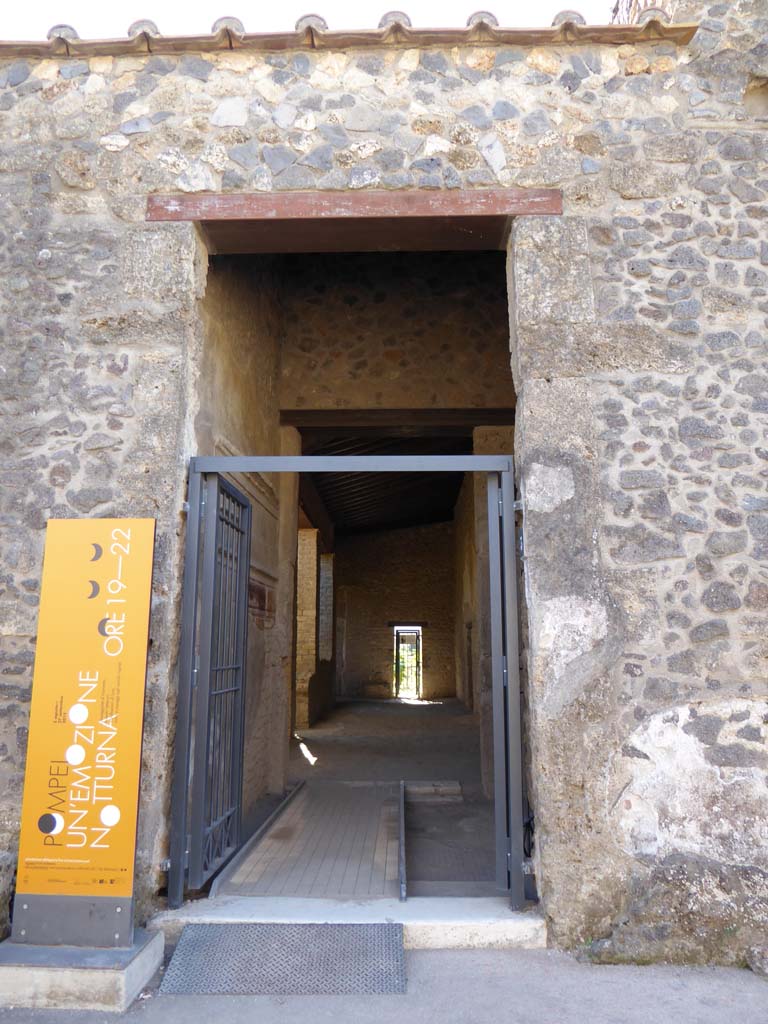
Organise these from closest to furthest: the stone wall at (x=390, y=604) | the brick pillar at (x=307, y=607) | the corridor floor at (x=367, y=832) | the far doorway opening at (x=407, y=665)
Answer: the corridor floor at (x=367, y=832) < the brick pillar at (x=307, y=607) < the stone wall at (x=390, y=604) < the far doorway opening at (x=407, y=665)

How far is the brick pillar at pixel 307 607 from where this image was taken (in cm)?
1172

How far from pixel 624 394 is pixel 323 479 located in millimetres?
7526

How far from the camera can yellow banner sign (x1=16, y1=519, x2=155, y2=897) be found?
9.78ft

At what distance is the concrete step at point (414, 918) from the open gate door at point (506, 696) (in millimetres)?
150

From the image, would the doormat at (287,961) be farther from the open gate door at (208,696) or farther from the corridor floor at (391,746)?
the corridor floor at (391,746)

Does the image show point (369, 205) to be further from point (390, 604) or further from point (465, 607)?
point (390, 604)

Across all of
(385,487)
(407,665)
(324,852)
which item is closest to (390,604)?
(407,665)

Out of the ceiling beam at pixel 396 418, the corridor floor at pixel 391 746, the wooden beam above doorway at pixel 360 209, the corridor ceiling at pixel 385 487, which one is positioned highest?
the corridor ceiling at pixel 385 487

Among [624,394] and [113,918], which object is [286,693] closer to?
[113,918]

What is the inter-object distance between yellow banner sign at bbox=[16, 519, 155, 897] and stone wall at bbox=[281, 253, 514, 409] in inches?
121

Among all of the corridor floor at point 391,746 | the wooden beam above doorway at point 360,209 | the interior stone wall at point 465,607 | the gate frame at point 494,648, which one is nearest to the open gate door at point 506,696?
the gate frame at point 494,648

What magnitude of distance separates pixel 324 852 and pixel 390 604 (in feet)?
44.9

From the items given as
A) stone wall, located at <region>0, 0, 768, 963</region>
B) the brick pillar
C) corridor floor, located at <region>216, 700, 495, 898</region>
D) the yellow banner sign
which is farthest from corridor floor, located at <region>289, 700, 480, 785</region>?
the yellow banner sign

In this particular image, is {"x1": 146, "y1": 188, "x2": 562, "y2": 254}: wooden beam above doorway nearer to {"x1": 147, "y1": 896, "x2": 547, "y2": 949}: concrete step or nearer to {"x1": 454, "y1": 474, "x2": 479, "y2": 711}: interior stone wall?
{"x1": 147, "y1": 896, "x2": 547, "y2": 949}: concrete step
